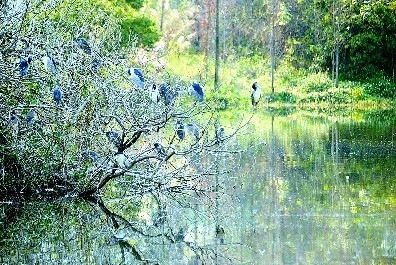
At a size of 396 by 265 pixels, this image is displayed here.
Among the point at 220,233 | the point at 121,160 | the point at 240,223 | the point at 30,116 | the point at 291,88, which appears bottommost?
the point at 220,233

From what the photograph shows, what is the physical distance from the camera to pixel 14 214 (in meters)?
7.73

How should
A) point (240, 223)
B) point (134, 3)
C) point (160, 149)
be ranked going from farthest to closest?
point (134, 3), point (160, 149), point (240, 223)

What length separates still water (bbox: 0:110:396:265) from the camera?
5.84 metres

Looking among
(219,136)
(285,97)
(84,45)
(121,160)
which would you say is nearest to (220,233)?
(121,160)

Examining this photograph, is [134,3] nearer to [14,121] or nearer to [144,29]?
[144,29]

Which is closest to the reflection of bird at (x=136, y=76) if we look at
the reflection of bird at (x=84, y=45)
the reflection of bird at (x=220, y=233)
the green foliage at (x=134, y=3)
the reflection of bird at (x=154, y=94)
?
the reflection of bird at (x=154, y=94)

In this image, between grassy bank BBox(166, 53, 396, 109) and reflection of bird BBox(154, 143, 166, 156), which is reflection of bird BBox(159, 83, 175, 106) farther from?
grassy bank BBox(166, 53, 396, 109)

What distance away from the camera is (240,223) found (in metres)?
7.08

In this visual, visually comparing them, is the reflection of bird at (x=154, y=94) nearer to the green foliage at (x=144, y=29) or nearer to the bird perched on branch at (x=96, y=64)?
the bird perched on branch at (x=96, y=64)

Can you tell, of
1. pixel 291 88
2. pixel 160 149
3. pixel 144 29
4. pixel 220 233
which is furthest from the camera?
pixel 291 88

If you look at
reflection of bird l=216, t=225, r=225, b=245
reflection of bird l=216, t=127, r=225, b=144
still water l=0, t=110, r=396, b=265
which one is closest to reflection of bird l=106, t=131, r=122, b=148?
still water l=0, t=110, r=396, b=265

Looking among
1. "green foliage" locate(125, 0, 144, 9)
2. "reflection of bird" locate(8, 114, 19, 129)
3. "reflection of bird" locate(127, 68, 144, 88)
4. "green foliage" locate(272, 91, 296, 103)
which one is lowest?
"reflection of bird" locate(8, 114, 19, 129)

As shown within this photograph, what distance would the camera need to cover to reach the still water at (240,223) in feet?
19.2

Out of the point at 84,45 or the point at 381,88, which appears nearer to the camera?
the point at 84,45
